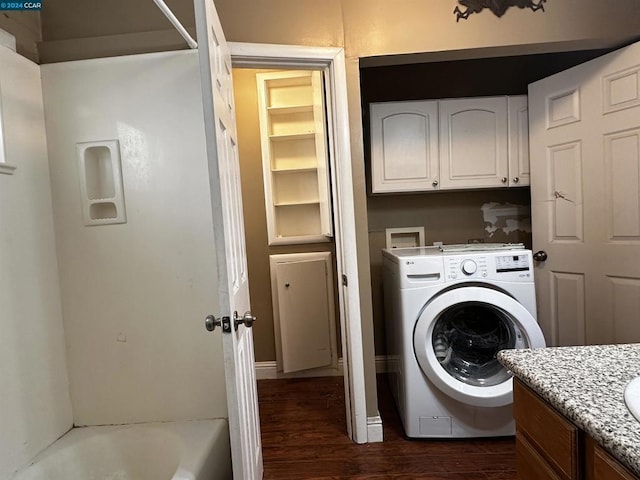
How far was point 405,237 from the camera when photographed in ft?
8.66

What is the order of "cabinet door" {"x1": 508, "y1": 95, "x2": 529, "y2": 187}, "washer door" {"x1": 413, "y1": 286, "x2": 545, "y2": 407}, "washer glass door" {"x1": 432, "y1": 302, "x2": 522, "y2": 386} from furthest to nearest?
"cabinet door" {"x1": 508, "y1": 95, "x2": 529, "y2": 187} < "washer glass door" {"x1": 432, "y1": 302, "x2": 522, "y2": 386} < "washer door" {"x1": 413, "y1": 286, "x2": 545, "y2": 407}

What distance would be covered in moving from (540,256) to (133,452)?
2.39m

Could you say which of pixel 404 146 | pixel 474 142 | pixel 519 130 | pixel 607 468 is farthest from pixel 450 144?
pixel 607 468

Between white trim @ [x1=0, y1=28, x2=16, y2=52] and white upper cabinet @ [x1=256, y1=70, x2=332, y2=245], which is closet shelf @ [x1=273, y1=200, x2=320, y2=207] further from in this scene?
white trim @ [x1=0, y1=28, x2=16, y2=52]

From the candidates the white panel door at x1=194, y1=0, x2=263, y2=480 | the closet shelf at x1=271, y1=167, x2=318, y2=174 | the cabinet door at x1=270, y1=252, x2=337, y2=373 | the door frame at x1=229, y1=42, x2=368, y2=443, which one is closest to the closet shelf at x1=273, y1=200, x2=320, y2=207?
the closet shelf at x1=271, y1=167, x2=318, y2=174

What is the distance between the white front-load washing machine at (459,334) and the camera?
5.54 feet

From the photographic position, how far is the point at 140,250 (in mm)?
1600

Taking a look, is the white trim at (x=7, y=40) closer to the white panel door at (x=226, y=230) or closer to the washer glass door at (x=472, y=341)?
the white panel door at (x=226, y=230)

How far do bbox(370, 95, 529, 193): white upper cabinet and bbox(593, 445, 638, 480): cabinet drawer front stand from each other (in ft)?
5.97

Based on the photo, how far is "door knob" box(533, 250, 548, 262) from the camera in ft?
6.95

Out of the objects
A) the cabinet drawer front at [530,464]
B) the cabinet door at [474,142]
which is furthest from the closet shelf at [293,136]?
the cabinet drawer front at [530,464]

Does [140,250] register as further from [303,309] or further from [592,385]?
[592,385]

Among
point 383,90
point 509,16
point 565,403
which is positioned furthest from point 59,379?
point 509,16

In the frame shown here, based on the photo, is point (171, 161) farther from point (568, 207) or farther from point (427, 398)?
point (568, 207)
